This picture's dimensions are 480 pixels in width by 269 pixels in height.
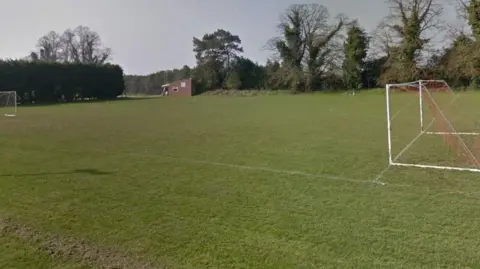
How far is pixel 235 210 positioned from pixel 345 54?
45.7m

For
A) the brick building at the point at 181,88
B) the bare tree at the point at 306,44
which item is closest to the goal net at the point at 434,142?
the bare tree at the point at 306,44

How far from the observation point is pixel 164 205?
17.7 feet

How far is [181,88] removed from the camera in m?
62.4

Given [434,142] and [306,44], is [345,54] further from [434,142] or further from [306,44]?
[434,142]

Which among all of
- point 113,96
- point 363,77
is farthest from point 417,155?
point 113,96

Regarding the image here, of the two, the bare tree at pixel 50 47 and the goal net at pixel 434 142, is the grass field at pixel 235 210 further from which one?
the bare tree at pixel 50 47

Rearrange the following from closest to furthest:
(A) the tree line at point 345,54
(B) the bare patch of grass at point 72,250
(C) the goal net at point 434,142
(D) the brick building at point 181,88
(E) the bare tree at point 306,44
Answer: (B) the bare patch of grass at point 72,250 → (C) the goal net at point 434,142 → (A) the tree line at point 345,54 → (E) the bare tree at point 306,44 → (D) the brick building at point 181,88

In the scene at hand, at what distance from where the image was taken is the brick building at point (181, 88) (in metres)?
60.6

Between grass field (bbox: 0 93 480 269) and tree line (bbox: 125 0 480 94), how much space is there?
34.0 meters

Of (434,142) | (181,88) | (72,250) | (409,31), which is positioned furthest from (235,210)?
(181,88)

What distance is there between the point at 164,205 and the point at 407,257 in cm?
333

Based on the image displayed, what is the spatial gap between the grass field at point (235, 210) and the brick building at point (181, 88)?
51551 mm

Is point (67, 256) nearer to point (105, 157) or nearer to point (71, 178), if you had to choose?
point (71, 178)

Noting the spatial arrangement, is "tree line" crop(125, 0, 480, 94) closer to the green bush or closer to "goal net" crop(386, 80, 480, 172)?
the green bush
